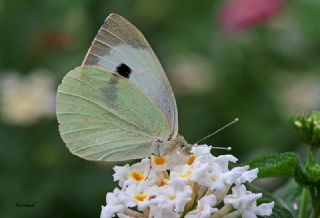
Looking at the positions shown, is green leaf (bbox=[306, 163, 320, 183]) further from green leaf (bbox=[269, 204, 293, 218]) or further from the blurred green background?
the blurred green background

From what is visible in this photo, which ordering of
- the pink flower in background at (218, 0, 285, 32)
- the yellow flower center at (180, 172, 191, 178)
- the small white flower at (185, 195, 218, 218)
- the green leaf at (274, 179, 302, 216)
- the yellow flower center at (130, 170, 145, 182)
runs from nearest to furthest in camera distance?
the small white flower at (185, 195, 218, 218) → the yellow flower center at (180, 172, 191, 178) → the yellow flower center at (130, 170, 145, 182) → the green leaf at (274, 179, 302, 216) → the pink flower in background at (218, 0, 285, 32)

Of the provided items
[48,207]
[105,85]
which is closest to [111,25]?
[105,85]

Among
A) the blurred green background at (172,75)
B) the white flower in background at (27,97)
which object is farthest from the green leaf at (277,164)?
the white flower in background at (27,97)

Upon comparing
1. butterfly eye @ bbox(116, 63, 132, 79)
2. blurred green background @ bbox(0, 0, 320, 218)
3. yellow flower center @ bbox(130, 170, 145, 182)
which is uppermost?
butterfly eye @ bbox(116, 63, 132, 79)

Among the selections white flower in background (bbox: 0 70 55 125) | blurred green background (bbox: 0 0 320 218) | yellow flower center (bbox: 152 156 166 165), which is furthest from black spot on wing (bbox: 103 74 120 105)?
white flower in background (bbox: 0 70 55 125)

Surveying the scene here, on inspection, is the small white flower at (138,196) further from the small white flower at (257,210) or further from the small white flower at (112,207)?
the small white flower at (257,210)

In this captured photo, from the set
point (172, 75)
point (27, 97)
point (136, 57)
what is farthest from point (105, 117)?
point (172, 75)

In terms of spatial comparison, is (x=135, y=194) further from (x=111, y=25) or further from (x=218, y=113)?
(x=218, y=113)
